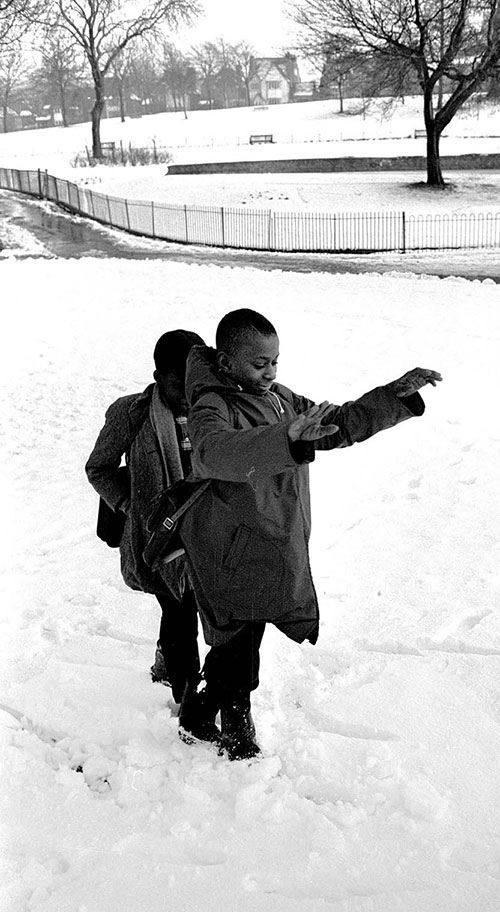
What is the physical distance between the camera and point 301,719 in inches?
141

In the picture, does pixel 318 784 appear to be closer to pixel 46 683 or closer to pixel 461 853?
pixel 461 853

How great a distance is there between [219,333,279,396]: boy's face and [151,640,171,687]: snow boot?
151 centimetres

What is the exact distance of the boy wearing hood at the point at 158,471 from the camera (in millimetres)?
3109

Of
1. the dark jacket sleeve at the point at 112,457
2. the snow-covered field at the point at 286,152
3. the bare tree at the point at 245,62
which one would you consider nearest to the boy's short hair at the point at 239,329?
the dark jacket sleeve at the point at 112,457

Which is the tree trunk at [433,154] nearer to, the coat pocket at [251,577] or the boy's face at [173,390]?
the boy's face at [173,390]

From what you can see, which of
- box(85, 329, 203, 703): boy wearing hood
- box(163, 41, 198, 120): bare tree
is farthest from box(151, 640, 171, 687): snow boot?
box(163, 41, 198, 120): bare tree

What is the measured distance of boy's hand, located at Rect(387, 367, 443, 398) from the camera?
8.02 feet

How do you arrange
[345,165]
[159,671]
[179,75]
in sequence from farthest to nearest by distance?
[179,75]
[345,165]
[159,671]

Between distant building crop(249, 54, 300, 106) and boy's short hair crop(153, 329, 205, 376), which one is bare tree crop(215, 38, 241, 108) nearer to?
distant building crop(249, 54, 300, 106)

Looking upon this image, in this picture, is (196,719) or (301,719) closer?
(196,719)

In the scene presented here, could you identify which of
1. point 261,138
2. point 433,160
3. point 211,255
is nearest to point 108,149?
point 261,138

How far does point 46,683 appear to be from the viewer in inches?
155

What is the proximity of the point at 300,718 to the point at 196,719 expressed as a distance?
0.48 metres

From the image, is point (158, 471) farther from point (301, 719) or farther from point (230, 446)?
point (301, 719)
